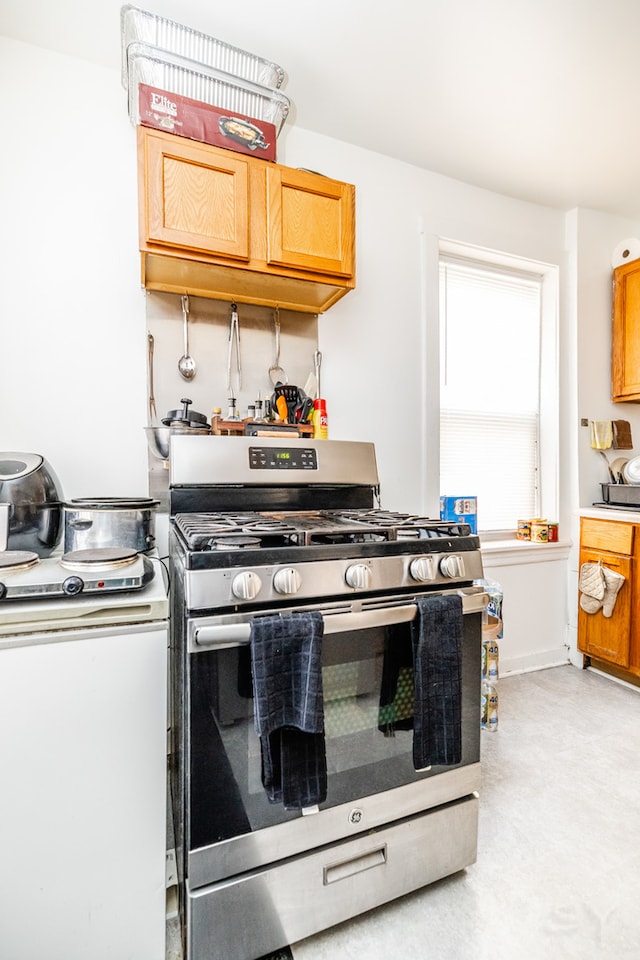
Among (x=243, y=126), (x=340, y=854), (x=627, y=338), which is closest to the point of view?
(x=340, y=854)

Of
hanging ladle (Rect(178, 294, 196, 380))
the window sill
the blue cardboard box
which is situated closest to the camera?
hanging ladle (Rect(178, 294, 196, 380))

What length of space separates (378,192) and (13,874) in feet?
8.65

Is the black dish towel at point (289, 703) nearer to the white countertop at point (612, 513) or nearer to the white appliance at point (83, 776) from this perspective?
the white appliance at point (83, 776)

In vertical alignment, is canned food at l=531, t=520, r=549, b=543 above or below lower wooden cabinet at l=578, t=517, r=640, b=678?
above

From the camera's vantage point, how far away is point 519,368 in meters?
2.77


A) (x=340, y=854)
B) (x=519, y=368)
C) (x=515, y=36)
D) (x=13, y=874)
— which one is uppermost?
(x=515, y=36)

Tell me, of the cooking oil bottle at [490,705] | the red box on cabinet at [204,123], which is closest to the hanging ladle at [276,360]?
the red box on cabinet at [204,123]

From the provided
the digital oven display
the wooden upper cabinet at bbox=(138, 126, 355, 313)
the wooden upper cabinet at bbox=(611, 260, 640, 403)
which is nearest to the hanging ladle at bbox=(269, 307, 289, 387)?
the wooden upper cabinet at bbox=(138, 126, 355, 313)

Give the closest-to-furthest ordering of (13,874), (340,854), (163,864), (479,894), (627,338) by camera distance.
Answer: (13,874) < (163,864) < (340,854) < (479,894) < (627,338)

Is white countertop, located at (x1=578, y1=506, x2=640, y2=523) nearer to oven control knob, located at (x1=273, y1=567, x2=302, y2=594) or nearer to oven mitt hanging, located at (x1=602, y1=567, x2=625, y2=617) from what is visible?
oven mitt hanging, located at (x1=602, y1=567, x2=625, y2=617)

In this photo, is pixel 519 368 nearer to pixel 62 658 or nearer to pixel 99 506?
pixel 99 506

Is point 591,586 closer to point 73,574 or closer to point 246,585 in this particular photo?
point 246,585

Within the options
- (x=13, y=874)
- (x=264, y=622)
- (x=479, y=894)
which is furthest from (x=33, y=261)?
(x=479, y=894)

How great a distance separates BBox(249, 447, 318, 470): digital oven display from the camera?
1.63 meters
